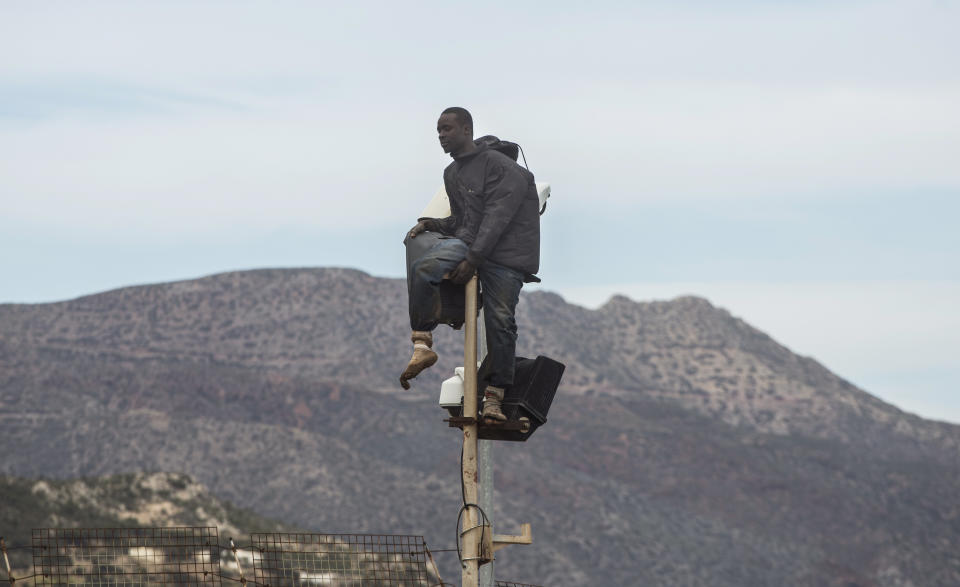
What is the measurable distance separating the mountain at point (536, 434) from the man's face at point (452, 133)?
7794cm

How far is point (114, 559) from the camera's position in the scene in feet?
114

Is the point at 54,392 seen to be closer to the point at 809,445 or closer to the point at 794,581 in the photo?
the point at 794,581

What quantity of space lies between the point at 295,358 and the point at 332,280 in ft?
44.5

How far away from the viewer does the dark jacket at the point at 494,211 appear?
394 inches

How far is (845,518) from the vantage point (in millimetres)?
122875

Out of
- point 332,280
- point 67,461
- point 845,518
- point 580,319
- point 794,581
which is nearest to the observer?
point 67,461

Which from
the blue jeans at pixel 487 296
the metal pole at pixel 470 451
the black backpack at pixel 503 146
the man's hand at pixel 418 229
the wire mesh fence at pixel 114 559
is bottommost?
the wire mesh fence at pixel 114 559

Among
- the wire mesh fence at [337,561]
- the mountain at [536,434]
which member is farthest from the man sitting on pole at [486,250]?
the mountain at [536,434]

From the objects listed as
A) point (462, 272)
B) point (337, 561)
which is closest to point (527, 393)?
point (462, 272)

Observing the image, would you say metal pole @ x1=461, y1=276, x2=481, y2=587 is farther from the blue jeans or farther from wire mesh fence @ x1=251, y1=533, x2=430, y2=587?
wire mesh fence @ x1=251, y1=533, x2=430, y2=587

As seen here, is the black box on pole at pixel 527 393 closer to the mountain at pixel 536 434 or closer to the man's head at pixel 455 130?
the man's head at pixel 455 130

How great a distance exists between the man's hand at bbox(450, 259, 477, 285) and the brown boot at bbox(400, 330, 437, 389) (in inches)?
19.3

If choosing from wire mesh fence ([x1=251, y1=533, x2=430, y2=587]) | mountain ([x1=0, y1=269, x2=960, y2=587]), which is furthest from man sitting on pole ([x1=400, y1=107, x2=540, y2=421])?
mountain ([x1=0, y1=269, x2=960, y2=587])

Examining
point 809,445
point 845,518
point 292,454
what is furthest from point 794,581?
point 292,454
